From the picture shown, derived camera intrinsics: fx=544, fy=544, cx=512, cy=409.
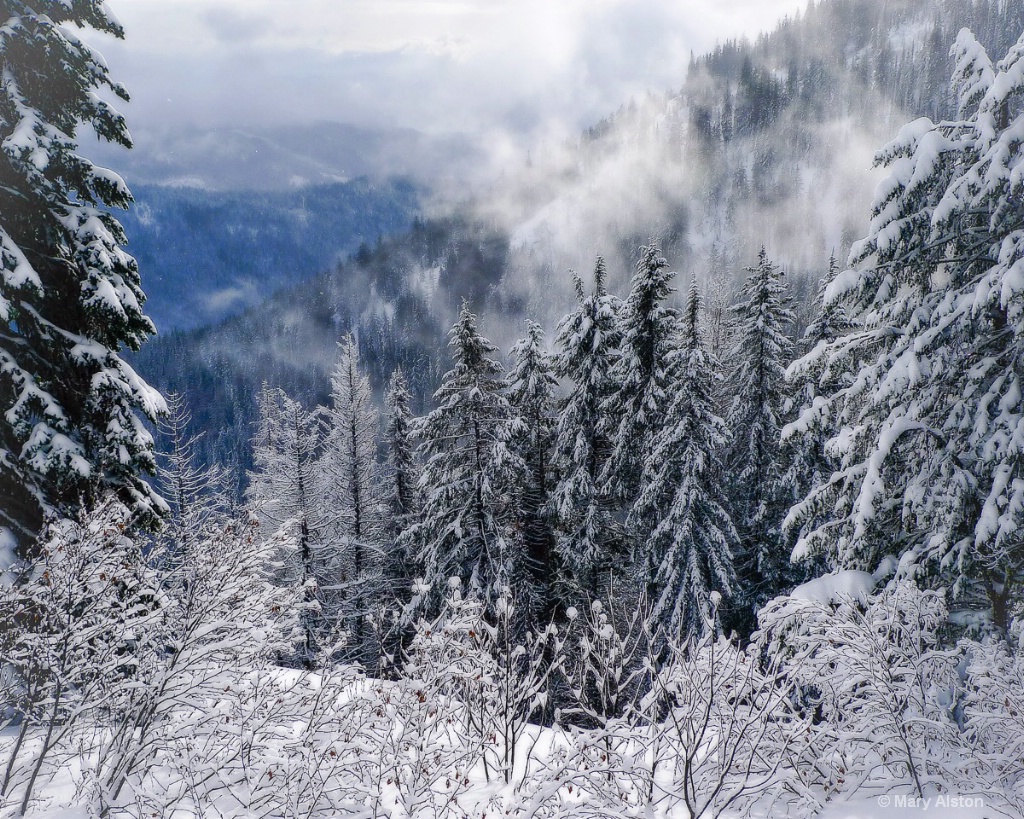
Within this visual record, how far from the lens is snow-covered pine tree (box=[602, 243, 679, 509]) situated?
53.2 ft

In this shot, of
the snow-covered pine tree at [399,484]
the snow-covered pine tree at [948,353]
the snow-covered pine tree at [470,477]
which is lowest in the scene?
the snow-covered pine tree at [948,353]

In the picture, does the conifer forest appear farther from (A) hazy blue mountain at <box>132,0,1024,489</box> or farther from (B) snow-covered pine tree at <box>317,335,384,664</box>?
(A) hazy blue mountain at <box>132,0,1024,489</box>

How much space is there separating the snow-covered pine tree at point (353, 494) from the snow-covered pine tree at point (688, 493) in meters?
11.6

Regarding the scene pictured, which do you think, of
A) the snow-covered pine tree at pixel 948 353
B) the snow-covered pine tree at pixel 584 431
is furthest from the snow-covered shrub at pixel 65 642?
the snow-covered pine tree at pixel 584 431

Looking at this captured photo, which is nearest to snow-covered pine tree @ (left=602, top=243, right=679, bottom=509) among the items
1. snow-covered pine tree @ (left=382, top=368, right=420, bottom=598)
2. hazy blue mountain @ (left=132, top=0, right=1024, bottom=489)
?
snow-covered pine tree @ (left=382, top=368, right=420, bottom=598)

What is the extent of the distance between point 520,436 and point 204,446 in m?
107

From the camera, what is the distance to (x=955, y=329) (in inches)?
279

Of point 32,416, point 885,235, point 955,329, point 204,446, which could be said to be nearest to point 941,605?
point 955,329

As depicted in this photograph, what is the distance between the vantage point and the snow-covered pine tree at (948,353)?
6551 millimetres

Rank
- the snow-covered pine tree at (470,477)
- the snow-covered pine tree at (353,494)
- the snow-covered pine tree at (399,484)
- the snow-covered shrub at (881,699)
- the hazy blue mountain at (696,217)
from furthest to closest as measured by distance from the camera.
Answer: the hazy blue mountain at (696,217) → the snow-covered pine tree at (399,484) → the snow-covered pine tree at (353,494) → the snow-covered pine tree at (470,477) → the snow-covered shrub at (881,699)

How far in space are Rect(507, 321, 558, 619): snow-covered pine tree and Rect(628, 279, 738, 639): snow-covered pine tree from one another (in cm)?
335

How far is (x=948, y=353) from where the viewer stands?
7395 mm

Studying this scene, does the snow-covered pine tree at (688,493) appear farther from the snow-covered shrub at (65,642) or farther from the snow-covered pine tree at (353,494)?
the snow-covered shrub at (65,642)

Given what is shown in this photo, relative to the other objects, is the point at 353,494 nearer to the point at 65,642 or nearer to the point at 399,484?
the point at 399,484
